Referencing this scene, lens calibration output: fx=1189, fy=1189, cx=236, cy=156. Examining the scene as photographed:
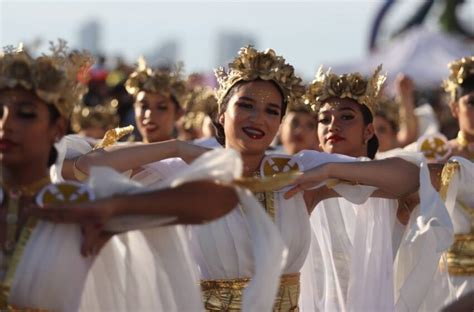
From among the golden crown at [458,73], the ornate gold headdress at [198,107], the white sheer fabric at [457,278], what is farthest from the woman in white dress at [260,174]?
the ornate gold headdress at [198,107]

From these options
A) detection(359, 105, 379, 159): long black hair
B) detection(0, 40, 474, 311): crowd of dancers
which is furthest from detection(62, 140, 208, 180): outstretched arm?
detection(359, 105, 379, 159): long black hair

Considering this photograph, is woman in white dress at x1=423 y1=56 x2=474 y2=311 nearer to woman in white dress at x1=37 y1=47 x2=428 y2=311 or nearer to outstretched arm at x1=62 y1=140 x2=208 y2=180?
woman in white dress at x1=37 y1=47 x2=428 y2=311

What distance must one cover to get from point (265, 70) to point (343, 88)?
115 centimetres

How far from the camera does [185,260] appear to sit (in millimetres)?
4633

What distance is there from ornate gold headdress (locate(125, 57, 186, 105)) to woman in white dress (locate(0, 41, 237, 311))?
435cm

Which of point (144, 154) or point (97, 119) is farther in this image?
point (97, 119)

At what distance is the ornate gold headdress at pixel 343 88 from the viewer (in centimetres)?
659

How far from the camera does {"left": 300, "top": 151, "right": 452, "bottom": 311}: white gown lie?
5867 mm

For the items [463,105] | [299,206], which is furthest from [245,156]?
[463,105]

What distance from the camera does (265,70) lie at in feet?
18.2

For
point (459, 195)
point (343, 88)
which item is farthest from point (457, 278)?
point (343, 88)

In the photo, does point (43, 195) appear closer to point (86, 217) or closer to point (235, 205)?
point (86, 217)

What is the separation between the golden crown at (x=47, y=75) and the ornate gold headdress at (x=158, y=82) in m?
4.32

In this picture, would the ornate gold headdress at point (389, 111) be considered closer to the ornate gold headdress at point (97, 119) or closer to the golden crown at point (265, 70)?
the ornate gold headdress at point (97, 119)
